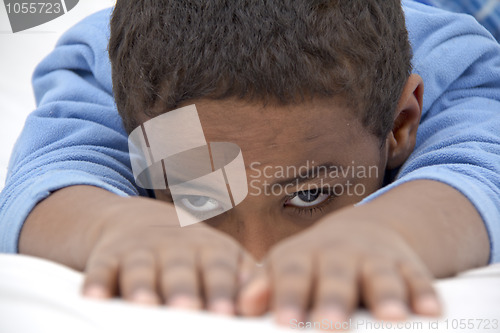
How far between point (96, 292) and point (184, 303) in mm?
64

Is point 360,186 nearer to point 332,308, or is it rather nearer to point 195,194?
point 195,194

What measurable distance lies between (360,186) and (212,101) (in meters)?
0.22

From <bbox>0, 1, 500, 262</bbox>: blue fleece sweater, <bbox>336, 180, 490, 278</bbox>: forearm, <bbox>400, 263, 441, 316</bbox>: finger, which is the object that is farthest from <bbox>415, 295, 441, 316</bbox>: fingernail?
<bbox>0, 1, 500, 262</bbox>: blue fleece sweater

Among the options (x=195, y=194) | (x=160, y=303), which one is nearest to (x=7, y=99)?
(x=195, y=194)

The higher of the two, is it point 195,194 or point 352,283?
point 352,283

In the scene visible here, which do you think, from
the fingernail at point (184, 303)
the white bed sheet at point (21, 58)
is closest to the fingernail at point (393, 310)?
the fingernail at point (184, 303)

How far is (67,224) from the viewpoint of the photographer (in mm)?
641

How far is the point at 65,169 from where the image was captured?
2.60ft

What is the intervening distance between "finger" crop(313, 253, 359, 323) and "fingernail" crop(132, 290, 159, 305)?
106mm

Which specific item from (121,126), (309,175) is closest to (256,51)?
(309,175)

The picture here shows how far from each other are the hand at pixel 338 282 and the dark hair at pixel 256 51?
27cm

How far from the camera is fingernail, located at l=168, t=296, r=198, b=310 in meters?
0.40

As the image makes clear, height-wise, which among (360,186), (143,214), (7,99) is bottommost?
(7,99)

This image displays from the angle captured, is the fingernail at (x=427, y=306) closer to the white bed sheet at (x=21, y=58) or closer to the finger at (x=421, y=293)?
the finger at (x=421, y=293)
